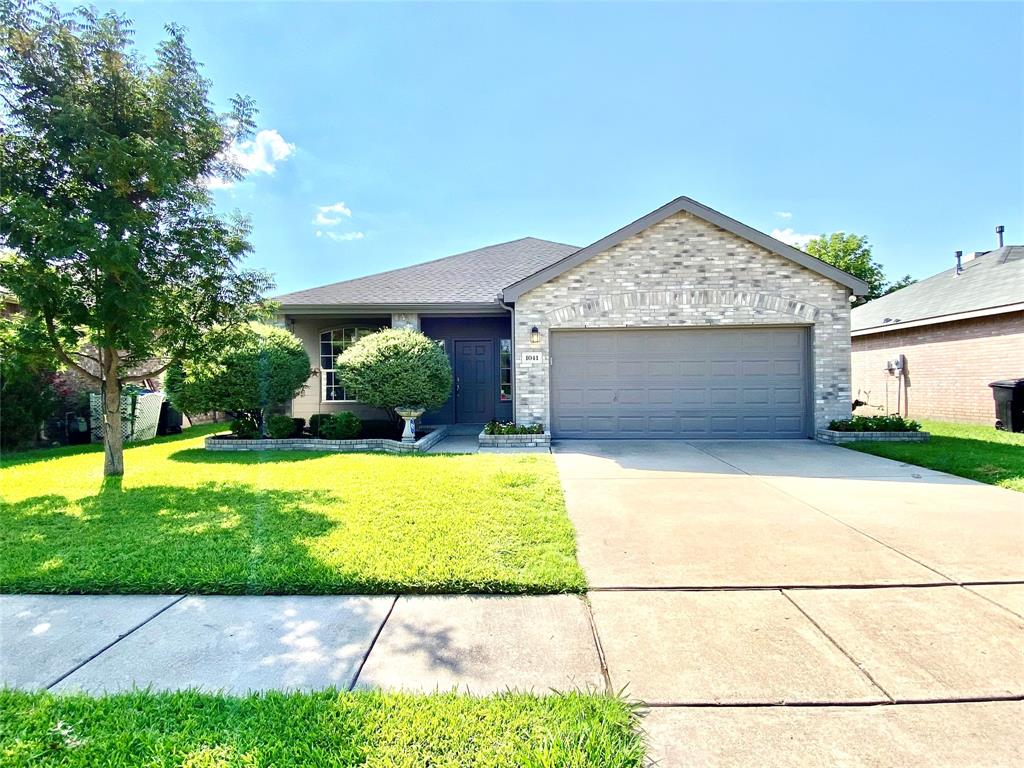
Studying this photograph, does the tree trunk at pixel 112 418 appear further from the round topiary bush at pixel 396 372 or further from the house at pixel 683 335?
the house at pixel 683 335

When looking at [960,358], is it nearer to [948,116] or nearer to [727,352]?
[948,116]

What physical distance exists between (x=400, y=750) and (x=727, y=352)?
9443mm

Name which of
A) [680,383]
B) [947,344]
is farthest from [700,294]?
[947,344]

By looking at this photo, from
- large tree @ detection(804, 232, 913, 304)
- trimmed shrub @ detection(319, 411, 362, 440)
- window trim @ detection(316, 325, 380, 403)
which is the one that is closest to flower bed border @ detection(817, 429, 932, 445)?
trimmed shrub @ detection(319, 411, 362, 440)

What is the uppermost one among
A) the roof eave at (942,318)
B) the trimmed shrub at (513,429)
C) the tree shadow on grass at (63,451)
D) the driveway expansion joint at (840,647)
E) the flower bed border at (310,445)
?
the roof eave at (942,318)

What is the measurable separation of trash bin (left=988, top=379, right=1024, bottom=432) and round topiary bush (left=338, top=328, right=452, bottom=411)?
1250 cm

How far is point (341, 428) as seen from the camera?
947 cm

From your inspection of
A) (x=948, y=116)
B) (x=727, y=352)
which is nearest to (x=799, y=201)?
(x=948, y=116)

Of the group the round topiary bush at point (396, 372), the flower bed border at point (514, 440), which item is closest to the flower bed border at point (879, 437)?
the flower bed border at point (514, 440)

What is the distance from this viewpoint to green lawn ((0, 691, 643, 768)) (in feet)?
5.86

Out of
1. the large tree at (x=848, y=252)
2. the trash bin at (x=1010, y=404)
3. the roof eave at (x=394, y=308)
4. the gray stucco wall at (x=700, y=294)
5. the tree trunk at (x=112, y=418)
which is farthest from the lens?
the large tree at (x=848, y=252)

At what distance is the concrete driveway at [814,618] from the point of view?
1.94m

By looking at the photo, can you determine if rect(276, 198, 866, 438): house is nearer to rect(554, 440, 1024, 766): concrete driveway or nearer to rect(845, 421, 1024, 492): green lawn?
rect(845, 421, 1024, 492): green lawn

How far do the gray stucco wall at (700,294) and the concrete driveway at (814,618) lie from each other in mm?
4187
